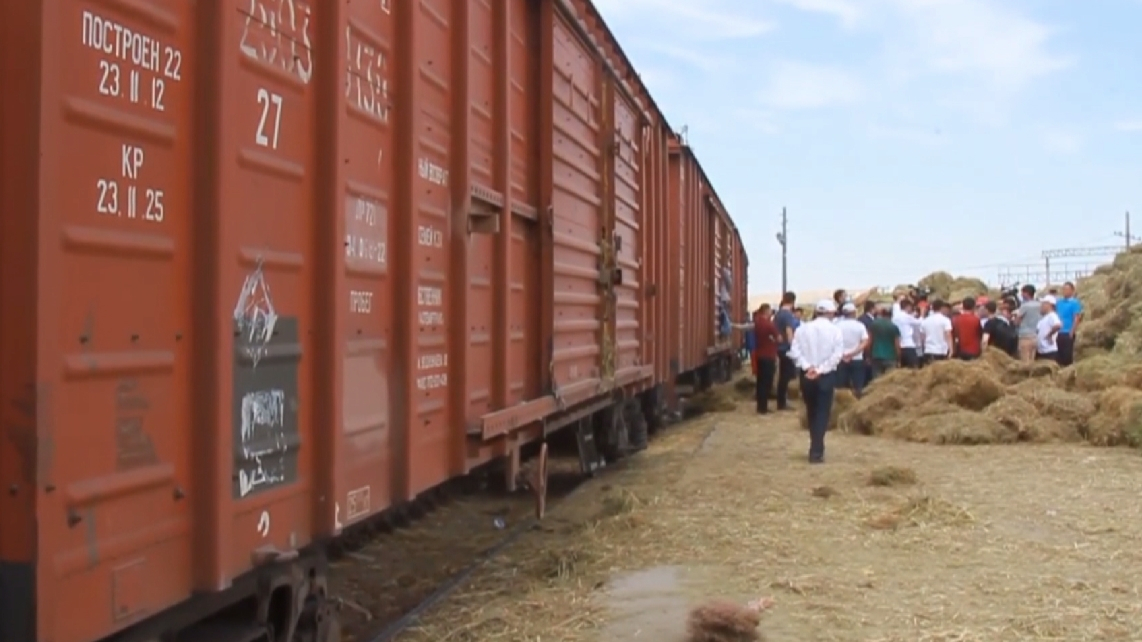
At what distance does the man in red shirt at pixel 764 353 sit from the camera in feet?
63.8

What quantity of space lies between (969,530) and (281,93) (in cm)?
641

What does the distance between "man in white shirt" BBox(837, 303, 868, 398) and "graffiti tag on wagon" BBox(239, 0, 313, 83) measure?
358 inches

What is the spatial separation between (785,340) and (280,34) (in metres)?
15.9

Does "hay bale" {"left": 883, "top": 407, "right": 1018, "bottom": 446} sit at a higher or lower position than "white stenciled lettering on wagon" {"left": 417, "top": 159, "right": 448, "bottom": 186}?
lower

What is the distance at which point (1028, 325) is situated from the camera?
774 inches

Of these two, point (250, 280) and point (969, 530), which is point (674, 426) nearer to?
point (969, 530)

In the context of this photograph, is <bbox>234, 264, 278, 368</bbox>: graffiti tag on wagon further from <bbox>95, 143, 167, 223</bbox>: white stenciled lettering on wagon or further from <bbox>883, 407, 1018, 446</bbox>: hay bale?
<bbox>883, 407, 1018, 446</bbox>: hay bale

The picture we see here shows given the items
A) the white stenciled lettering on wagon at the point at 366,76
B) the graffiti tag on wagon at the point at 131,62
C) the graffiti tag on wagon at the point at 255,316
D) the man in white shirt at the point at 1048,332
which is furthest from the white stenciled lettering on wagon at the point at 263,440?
the man in white shirt at the point at 1048,332

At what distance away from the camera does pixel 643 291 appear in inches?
484

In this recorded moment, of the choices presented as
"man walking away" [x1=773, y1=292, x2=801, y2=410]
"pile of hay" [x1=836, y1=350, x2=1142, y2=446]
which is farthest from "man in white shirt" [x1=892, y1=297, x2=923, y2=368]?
"pile of hay" [x1=836, y1=350, x2=1142, y2=446]

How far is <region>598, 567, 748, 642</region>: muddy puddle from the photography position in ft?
20.8

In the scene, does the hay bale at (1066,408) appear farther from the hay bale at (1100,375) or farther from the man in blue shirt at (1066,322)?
the man in blue shirt at (1066,322)

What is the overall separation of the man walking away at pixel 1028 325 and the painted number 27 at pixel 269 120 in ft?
56.2

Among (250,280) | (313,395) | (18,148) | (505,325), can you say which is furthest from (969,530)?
(18,148)
